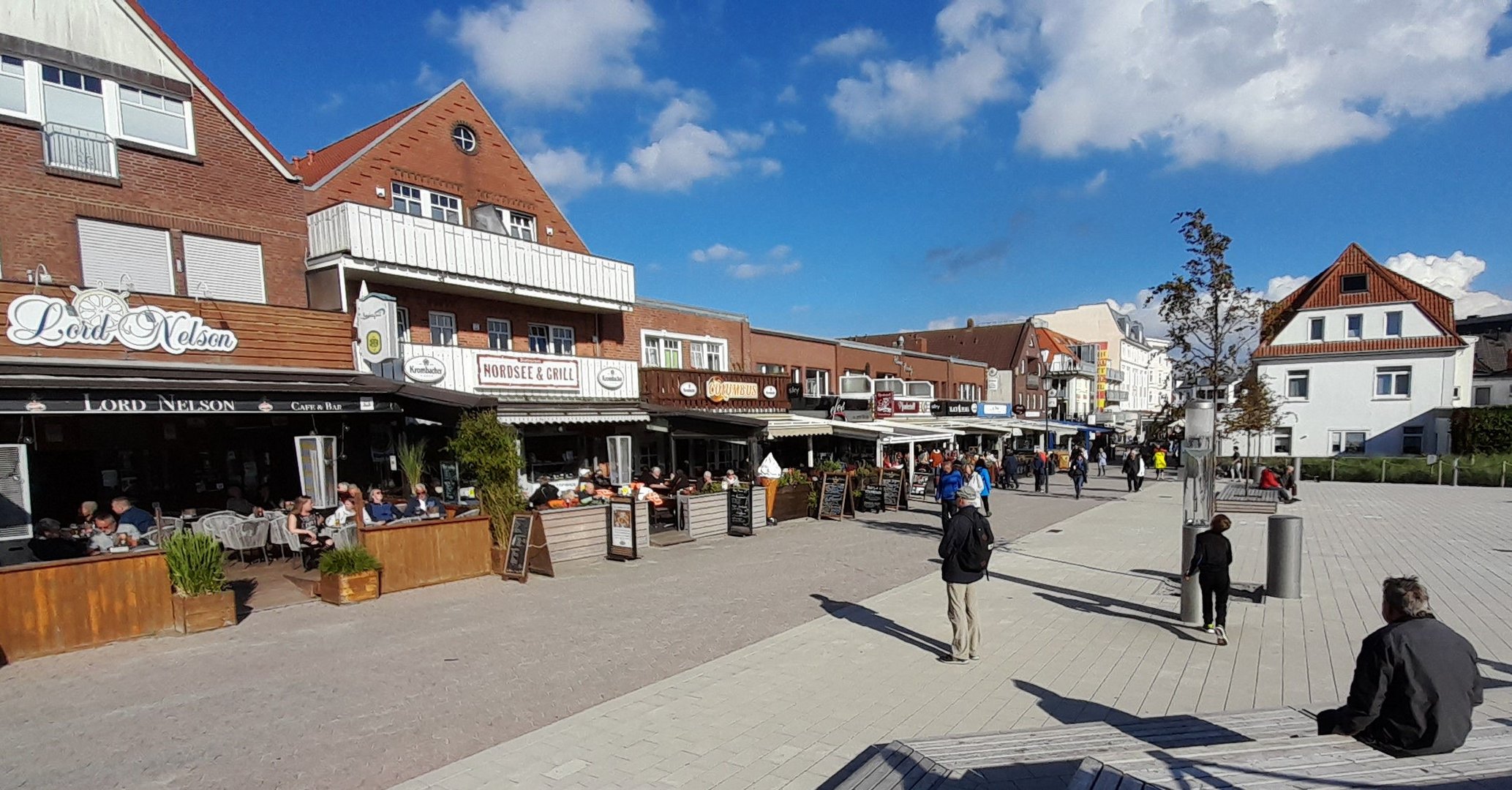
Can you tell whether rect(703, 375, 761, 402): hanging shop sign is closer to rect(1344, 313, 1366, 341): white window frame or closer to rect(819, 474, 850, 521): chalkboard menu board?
rect(819, 474, 850, 521): chalkboard menu board

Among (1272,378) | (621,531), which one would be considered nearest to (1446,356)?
(1272,378)

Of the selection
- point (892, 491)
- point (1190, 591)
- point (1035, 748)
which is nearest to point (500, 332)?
point (892, 491)

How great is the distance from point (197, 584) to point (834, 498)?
12132 mm

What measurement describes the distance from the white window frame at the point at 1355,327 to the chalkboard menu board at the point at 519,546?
41.6m

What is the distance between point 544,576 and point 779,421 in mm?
9835

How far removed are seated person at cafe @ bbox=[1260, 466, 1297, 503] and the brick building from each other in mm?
22999

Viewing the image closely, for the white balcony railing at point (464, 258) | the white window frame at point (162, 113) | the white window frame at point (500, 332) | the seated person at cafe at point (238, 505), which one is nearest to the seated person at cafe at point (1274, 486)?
the white balcony railing at point (464, 258)

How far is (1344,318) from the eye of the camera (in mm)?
35625

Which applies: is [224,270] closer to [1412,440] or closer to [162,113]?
[162,113]

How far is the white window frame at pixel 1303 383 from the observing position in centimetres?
3575

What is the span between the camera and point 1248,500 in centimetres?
1991

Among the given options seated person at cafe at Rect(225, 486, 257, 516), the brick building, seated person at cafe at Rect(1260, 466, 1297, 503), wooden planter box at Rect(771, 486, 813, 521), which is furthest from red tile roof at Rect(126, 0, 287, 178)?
seated person at cafe at Rect(1260, 466, 1297, 503)

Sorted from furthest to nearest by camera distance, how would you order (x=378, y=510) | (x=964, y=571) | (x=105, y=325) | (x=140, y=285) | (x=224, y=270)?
(x=224, y=270)
(x=378, y=510)
(x=140, y=285)
(x=105, y=325)
(x=964, y=571)

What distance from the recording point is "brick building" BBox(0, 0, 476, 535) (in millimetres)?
9430
